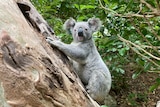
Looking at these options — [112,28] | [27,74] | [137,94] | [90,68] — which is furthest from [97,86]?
[137,94]

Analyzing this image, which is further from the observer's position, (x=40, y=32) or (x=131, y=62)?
(x=131, y=62)

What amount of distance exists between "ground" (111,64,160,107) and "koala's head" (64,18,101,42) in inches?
81.3

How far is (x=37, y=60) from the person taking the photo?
212cm

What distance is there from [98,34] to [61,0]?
758mm

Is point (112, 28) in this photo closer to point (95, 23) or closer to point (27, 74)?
point (95, 23)

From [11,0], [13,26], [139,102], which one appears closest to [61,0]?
[139,102]

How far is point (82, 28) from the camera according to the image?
13.8ft

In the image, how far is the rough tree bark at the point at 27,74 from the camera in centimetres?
193

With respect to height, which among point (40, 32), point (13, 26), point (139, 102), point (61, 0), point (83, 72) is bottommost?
point (139, 102)

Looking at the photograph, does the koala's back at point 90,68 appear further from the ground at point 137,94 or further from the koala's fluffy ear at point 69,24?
the ground at point 137,94

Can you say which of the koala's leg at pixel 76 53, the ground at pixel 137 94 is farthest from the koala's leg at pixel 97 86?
the ground at pixel 137 94

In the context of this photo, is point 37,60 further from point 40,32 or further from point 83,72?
point 83,72

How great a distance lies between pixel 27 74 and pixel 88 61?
2.18m

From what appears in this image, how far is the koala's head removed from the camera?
4.18 m
